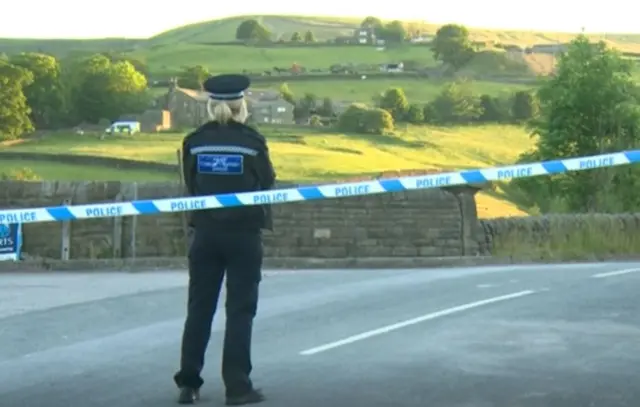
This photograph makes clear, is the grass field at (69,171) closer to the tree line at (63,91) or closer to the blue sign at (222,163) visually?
the tree line at (63,91)

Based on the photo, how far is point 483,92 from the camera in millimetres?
75438

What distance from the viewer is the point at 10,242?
752 inches

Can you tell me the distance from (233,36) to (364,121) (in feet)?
112

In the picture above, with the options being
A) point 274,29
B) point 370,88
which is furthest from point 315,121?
point 274,29

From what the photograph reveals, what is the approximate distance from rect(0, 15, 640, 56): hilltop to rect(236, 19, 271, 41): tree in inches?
30.1

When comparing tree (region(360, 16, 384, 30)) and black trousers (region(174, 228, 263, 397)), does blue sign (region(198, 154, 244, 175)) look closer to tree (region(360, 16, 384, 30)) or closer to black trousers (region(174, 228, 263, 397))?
black trousers (region(174, 228, 263, 397))

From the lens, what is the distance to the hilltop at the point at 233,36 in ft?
260

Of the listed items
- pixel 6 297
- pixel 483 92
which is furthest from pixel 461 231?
pixel 483 92

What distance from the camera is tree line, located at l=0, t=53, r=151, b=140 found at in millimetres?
59188

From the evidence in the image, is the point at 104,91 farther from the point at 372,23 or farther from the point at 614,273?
the point at 614,273

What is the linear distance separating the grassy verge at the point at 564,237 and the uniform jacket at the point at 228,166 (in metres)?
15.3

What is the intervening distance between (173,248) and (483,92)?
2255 inches

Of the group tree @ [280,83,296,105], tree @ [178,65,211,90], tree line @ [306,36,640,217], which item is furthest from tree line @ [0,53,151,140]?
tree line @ [306,36,640,217]

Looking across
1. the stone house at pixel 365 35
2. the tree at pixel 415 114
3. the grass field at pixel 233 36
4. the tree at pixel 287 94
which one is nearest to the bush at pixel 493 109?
the tree at pixel 415 114
